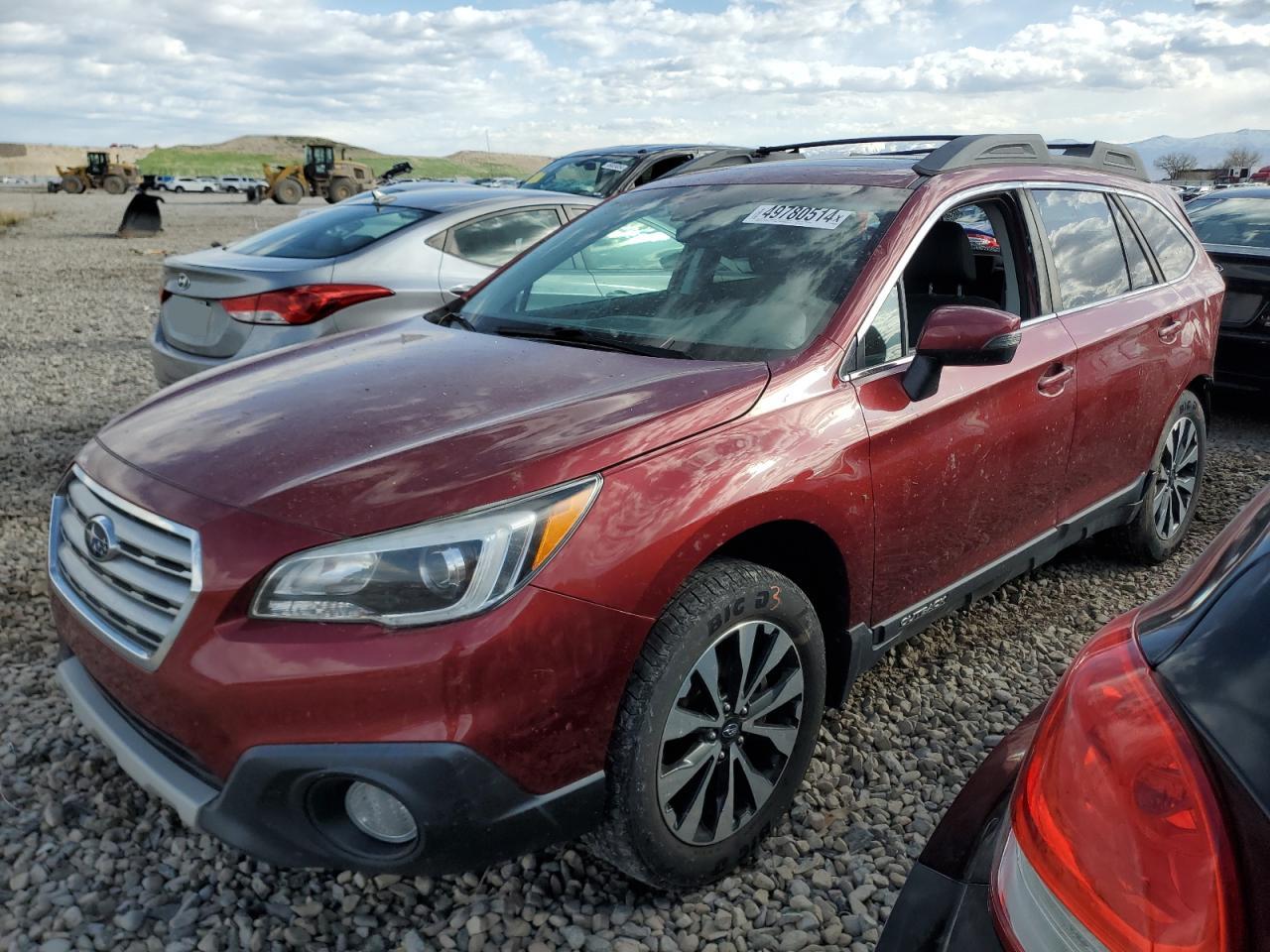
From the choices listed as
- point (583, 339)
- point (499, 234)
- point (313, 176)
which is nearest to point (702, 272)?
point (583, 339)

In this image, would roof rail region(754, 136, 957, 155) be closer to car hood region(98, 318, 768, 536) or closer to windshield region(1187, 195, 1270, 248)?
car hood region(98, 318, 768, 536)

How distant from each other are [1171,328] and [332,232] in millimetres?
4402

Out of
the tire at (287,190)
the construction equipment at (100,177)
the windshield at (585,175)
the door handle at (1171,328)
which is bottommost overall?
the door handle at (1171,328)

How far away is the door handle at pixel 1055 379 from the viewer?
3230 mm

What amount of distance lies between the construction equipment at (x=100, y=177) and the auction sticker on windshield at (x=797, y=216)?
5122 centimetres

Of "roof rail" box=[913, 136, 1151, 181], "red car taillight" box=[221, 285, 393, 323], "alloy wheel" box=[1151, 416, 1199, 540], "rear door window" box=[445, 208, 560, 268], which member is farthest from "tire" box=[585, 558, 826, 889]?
"rear door window" box=[445, 208, 560, 268]

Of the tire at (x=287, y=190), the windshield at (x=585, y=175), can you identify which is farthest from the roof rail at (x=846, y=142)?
the tire at (x=287, y=190)

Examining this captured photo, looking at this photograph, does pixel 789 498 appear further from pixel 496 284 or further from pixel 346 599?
pixel 496 284

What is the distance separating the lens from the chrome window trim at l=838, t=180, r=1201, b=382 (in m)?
2.74

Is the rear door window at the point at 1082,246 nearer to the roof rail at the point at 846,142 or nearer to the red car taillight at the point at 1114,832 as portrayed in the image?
the roof rail at the point at 846,142

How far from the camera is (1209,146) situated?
115m

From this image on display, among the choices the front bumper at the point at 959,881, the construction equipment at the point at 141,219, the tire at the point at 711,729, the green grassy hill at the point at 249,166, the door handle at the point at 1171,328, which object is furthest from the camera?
the green grassy hill at the point at 249,166

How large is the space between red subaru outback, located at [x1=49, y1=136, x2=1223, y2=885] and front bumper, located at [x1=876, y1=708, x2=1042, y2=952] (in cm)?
75

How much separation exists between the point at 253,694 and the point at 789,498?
1.23 meters
